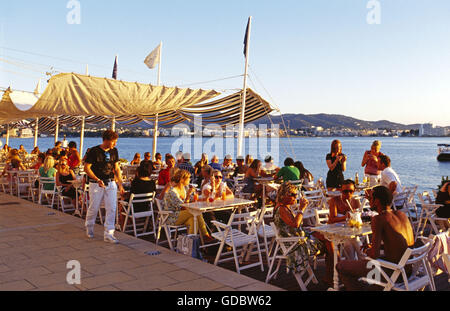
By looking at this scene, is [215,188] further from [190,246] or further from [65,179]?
[65,179]

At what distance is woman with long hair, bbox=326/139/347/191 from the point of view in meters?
6.51

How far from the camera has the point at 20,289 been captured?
3.48m

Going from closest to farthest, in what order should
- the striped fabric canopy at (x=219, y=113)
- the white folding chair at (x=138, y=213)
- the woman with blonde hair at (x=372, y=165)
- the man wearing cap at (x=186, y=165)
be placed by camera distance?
the white folding chair at (x=138, y=213), the woman with blonde hair at (x=372, y=165), the man wearing cap at (x=186, y=165), the striped fabric canopy at (x=219, y=113)

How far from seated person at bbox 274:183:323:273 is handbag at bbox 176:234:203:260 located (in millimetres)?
1173

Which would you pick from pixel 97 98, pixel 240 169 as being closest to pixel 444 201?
pixel 240 169

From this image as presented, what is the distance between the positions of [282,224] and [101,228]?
3.28 m

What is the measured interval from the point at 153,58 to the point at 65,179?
27.1 ft

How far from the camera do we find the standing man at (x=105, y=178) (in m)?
5.13

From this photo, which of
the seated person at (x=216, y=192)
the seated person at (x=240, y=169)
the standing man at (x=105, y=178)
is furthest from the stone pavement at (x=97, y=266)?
the seated person at (x=240, y=169)

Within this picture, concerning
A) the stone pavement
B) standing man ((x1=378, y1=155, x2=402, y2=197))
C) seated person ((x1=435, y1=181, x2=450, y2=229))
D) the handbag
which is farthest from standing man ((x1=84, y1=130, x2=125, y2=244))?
seated person ((x1=435, y1=181, x2=450, y2=229))

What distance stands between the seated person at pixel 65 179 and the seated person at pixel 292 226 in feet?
16.4

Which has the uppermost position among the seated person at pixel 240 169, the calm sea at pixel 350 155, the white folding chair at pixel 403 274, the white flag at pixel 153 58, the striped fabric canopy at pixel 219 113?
the white flag at pixel 153 58

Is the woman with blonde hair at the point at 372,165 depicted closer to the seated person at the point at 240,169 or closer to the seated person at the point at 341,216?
the seated person at the point at 240,169
